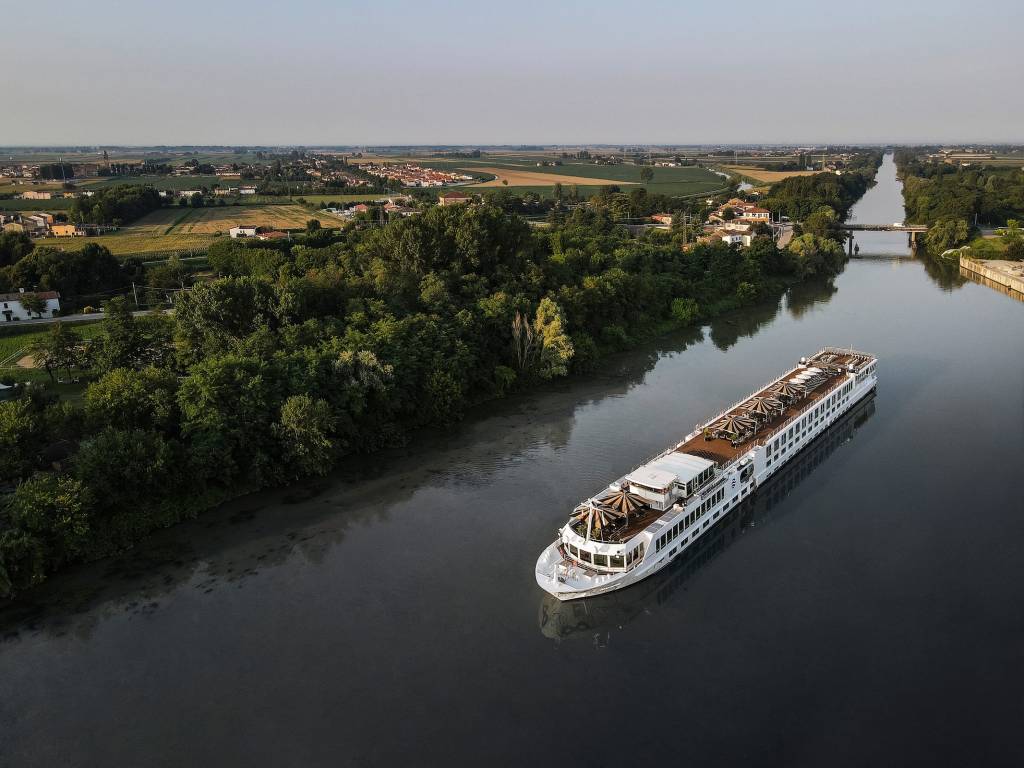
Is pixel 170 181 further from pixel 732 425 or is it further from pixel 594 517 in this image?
pixel 594 517

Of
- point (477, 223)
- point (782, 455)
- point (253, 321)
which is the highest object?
point (477, 223)

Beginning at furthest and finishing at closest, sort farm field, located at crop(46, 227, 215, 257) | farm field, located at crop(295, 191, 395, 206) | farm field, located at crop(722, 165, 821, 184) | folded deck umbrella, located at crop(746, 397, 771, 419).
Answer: farm field, located at crop(722, 165, 821, 184) → farm field, located at crop(295, 191, 395, 206) → farm field, located at crop(46, 227, 215, 257) → folded deck umbrella, located at crop(746, 397, 771, 419)

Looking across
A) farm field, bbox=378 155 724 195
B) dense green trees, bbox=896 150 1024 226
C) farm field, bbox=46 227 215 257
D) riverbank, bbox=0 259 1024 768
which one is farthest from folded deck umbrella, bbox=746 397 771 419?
farm field, bbox=378 155 724 195

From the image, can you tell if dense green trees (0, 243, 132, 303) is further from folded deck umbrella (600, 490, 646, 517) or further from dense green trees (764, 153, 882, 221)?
dense green trees (764, 153, 882, 221)

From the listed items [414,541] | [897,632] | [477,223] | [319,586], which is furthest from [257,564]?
[477,223]

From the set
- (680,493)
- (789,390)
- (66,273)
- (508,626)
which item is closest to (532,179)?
(66,273)

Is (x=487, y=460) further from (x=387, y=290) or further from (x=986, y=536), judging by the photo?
(x=986, y=536)
